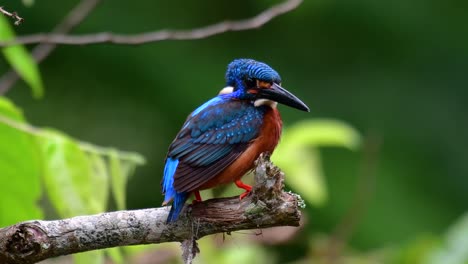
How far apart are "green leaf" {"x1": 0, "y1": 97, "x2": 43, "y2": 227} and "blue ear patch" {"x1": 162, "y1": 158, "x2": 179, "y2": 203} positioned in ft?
1.43

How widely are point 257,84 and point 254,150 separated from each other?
0.30 m

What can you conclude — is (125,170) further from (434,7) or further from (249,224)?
(434,7)

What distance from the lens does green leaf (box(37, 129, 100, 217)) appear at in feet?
10.5

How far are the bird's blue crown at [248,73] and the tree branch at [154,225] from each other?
2.14 ft

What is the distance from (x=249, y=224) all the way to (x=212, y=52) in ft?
21.3

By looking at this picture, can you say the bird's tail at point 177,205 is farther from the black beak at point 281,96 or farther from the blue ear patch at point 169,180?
the black beak at point 281,96

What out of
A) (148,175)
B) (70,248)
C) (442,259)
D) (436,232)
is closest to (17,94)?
(148,175)

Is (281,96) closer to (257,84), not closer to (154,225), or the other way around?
(257,84)

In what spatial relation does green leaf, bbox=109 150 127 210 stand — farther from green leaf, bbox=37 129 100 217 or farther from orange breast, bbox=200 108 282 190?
orange breast, bbox=200 108 282 190

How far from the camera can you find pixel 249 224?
9.80ft

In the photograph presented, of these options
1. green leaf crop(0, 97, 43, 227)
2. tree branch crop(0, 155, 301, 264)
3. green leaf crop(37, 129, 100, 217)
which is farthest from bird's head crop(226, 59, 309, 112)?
green leaf crop(0, 97, 43, 227)

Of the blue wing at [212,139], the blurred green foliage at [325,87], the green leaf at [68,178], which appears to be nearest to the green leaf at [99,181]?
the green leaf at [68,178]

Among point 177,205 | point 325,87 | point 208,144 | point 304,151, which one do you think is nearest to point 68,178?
point 177,205

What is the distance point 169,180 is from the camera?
3.30m
